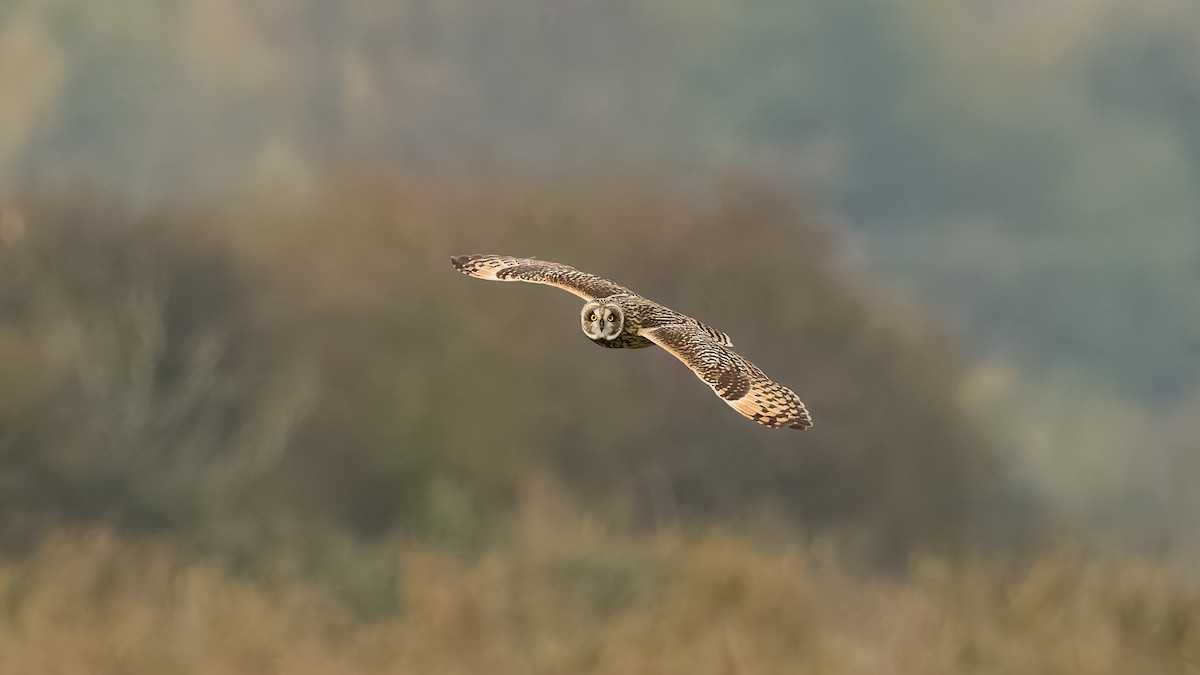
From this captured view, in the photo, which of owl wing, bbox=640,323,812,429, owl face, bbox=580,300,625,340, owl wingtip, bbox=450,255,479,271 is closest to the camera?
owl wing, bbox=640,323,812,429

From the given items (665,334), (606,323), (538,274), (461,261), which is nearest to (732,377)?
(665,334)

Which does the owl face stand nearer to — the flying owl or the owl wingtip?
the flying owl

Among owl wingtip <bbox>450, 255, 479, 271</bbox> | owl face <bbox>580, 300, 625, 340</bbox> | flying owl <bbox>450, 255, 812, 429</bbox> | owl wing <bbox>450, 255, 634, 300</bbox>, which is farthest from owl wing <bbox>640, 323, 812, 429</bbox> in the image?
owl wingtip <bbox>450, 255, 479, 271</bbox>

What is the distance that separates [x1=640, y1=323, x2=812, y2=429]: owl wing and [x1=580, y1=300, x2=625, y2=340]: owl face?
80 cm

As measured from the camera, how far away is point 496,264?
138ft

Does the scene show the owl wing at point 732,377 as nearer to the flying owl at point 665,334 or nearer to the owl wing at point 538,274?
the flying owl at point 665,334

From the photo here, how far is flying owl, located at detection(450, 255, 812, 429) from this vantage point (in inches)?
1260

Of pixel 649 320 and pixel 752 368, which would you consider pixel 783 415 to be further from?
pixel 649 320

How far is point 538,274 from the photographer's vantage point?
41219 mm

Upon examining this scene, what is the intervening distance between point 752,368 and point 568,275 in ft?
26.0

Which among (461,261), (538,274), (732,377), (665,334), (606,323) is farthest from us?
(461,261)

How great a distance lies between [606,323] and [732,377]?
4.39 m

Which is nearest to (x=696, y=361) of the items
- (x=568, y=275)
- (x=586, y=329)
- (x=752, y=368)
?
(x=752, y=368)

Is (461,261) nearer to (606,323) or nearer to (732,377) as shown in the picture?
(606,323)
